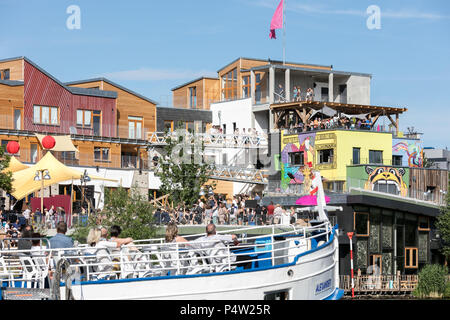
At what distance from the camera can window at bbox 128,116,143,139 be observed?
219ft

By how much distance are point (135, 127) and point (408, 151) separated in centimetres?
2255

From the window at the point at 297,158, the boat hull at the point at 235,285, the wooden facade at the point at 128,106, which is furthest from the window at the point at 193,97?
the boat hull at the point at 235,285

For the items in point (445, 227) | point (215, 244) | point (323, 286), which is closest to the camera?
point (215, 244)

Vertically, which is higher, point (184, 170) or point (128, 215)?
point (184, 170)

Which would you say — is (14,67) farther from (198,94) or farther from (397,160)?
(397,160)

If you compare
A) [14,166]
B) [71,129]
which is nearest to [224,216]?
[14,166]

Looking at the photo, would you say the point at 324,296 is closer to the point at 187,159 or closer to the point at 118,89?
the point at 187,159

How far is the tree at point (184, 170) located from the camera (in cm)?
5628

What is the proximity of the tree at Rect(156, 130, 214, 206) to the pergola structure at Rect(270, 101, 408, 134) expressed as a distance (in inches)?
357

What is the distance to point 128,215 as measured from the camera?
3900 centimetres

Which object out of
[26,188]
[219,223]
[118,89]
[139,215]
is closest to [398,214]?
[219,223]

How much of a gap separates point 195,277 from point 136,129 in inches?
1920

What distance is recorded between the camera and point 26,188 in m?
45.0

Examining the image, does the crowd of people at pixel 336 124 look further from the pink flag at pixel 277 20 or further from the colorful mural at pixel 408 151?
the pink flag at pixel 277 20
